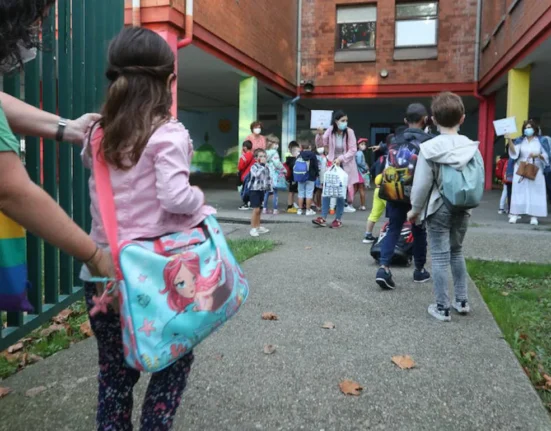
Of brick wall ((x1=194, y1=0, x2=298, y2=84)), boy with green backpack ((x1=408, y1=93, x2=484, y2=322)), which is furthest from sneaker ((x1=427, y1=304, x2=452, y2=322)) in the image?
brick wall ((x1=194, y1=0, x2=298, y2=84))

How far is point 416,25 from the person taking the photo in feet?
55.7

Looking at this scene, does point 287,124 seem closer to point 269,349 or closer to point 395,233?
point 395,233

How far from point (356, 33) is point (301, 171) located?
9570 millimetres

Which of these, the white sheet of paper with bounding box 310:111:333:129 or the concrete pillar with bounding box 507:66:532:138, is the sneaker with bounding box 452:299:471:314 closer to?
the white sheet of paper with bounding box 310:111:333:129

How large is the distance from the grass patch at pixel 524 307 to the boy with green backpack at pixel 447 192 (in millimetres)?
431

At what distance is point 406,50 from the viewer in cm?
1717

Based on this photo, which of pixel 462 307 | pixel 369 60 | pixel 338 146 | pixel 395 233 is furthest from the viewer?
pixel 369 60

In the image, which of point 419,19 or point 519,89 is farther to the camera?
point 419,19

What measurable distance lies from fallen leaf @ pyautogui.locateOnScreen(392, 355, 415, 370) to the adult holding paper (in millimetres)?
7088

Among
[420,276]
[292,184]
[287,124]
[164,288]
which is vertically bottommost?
[420,276]

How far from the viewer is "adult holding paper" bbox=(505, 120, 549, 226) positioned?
9078mm

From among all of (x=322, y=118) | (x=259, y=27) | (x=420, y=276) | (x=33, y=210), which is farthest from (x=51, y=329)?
(x=259, y=27)

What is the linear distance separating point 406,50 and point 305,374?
16135 mm

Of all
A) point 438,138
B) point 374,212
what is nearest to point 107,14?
point 438,138
